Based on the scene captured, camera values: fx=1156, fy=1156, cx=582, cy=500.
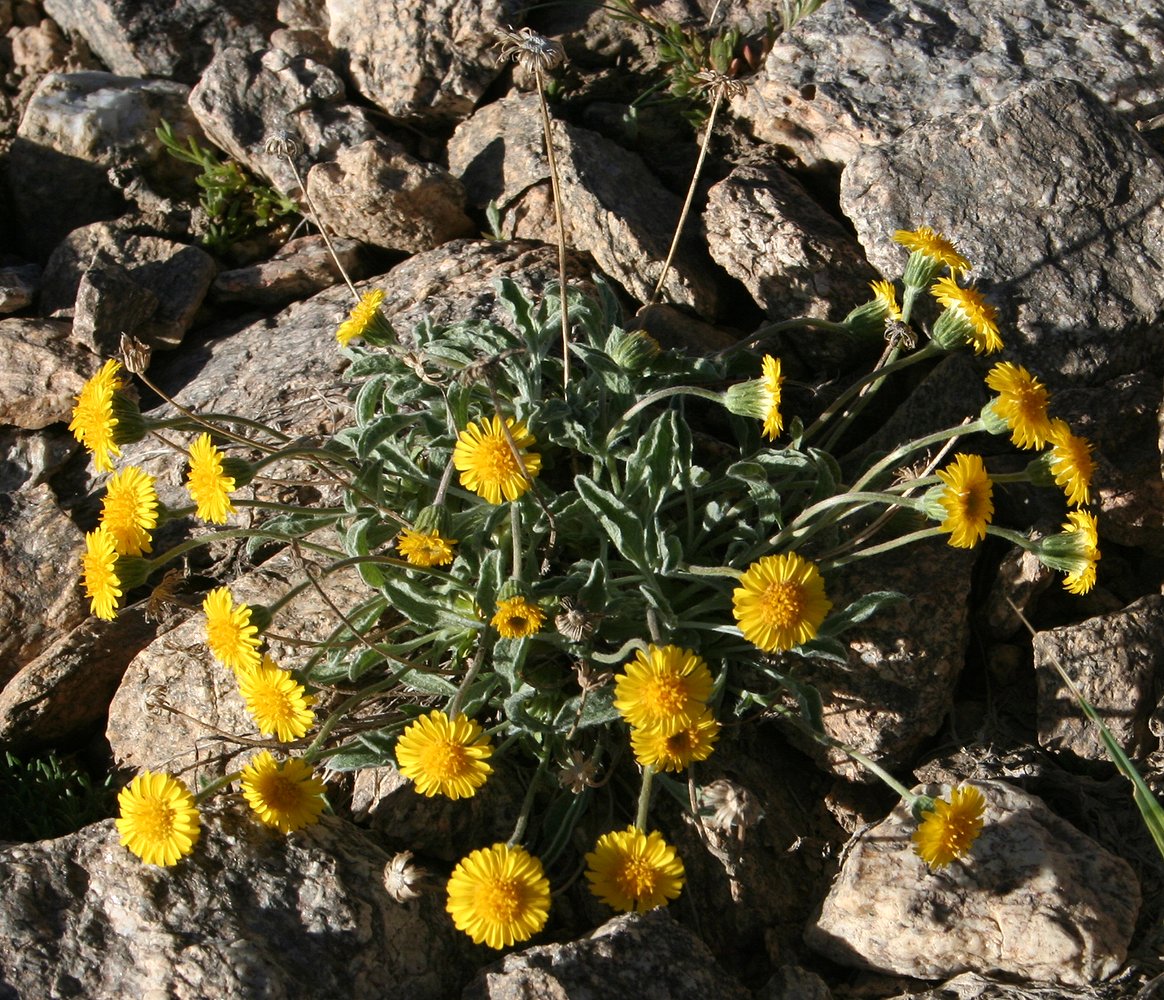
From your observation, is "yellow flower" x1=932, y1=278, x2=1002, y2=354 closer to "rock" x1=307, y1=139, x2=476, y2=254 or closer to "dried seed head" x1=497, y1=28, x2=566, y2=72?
"dried seed head" x1=497, y1=28, x2=566, y2=72

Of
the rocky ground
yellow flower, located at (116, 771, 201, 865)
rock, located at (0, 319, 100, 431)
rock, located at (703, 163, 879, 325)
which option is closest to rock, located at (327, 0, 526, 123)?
the rocky ground

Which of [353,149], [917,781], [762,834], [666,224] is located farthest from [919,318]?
[353,149]

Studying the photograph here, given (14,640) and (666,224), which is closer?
(14,640)

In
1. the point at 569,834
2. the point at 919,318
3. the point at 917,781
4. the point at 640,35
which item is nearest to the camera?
the point at 569,834

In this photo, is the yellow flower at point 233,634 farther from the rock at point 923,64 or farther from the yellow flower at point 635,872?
the rock at point 923,64

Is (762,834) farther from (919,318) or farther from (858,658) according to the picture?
(919,318)

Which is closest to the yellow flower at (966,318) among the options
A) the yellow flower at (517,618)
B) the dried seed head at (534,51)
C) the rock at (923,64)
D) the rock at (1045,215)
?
the rock at (1045,215)
